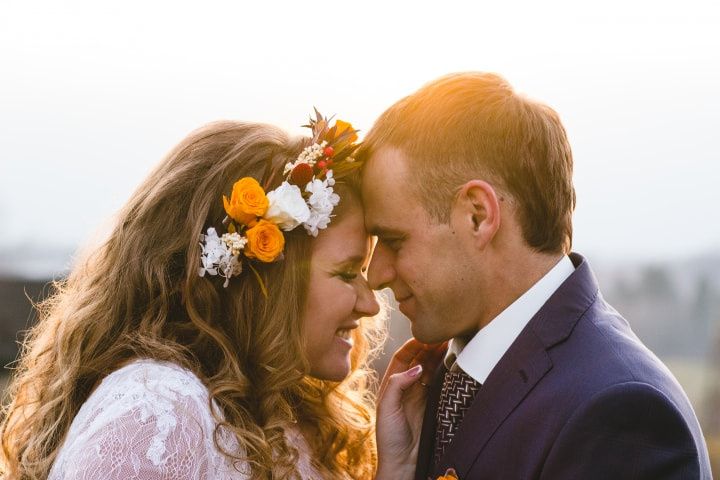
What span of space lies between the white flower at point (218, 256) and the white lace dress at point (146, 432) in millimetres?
404

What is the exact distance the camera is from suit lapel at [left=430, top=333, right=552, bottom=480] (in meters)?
3.22

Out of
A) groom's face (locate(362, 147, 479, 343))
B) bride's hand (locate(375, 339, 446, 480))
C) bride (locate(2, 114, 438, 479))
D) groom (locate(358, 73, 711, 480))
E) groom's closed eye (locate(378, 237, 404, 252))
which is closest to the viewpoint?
groom (locate(358, 73, 711, 480))

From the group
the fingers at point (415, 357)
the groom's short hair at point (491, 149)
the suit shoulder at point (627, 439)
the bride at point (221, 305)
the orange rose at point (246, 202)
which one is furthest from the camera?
the fingers at point (415, 357)

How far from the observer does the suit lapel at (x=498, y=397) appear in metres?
3.22

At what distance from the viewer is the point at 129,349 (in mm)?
3309

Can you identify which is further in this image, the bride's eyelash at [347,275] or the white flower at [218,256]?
the bride's eyelash at [347,275]

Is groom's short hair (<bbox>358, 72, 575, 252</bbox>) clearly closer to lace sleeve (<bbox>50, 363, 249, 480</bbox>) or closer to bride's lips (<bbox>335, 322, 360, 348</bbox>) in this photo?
bride's lips (<bbox>335, 322, 360, 348</bbox>)

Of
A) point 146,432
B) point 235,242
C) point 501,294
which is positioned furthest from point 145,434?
point 501,294

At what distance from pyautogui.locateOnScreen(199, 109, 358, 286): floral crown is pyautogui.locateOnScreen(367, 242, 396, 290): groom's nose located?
0.33 m

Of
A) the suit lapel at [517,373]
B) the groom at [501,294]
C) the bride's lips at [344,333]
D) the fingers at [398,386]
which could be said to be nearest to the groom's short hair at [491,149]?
the groom at [501,294]

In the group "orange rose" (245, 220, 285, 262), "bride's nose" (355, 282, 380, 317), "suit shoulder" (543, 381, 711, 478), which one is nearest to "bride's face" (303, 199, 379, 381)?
"bride's nose" (355, 282, 380, 317)

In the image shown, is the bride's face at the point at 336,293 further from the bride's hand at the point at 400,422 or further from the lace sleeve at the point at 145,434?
the lace sleeve at the point at 145,434

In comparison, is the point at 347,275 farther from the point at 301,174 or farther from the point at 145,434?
the point at 145,434

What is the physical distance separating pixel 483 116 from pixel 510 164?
0.79 ft
